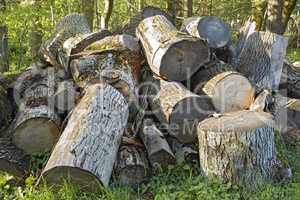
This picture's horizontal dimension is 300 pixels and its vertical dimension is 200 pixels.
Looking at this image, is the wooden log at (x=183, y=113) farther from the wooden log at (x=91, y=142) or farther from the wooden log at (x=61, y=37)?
the wooden log at (x=61, y=37)

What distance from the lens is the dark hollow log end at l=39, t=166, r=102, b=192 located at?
13.2ft

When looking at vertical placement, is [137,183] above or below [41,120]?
below

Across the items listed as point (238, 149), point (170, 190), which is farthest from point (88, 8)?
point (238, 149)

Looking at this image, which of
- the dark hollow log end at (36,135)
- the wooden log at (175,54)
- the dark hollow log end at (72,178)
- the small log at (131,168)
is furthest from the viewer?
the wooden log at (175,54)

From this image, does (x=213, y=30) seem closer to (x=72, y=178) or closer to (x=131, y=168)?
(x=131, y=168)

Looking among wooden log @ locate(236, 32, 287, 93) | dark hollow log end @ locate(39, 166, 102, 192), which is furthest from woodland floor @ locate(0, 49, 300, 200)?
wooden log @ locate(236, 32, 287, 93)

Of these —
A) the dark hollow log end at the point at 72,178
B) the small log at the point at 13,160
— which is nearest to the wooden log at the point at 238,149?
the dark hollow log end at the point at 72,178

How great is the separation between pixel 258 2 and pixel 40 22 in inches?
317

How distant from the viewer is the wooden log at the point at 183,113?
5039 millimetres

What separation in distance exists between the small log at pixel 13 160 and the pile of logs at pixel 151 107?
12 millimetres

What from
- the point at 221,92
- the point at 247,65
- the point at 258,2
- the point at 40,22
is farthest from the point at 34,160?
the point at 258,2

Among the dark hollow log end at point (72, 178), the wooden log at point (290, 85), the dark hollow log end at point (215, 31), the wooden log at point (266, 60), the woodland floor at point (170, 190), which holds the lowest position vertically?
the woodland floor at point (170, 190)

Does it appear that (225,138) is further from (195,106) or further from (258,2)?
(258,2)

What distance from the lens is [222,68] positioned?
5949 mm
